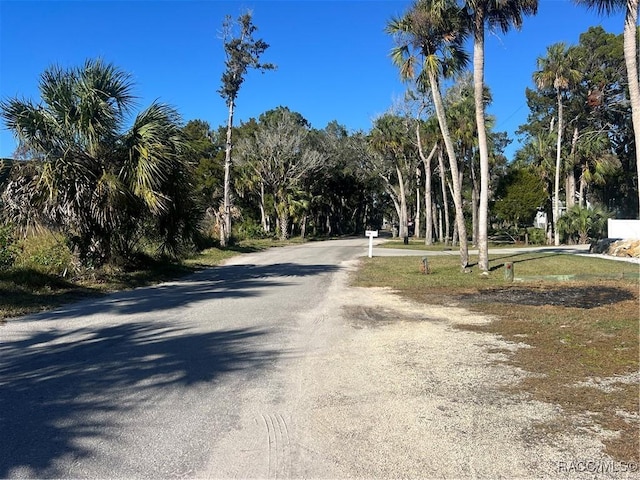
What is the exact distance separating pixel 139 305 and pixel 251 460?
7.65m

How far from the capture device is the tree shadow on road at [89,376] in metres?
3.96

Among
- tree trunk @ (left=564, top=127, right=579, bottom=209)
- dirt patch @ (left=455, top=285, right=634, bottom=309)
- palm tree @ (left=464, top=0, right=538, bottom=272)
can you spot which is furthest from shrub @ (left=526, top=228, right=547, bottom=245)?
dirt patch @ (left=455, top=285, right=634, bottom=309)

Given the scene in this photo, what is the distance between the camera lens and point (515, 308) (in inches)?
410

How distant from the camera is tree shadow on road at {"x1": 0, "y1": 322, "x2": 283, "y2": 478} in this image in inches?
156

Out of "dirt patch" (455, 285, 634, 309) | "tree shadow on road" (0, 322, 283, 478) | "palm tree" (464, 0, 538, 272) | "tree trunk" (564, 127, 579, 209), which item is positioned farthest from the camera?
"tree trunk" (564, 127, 579, 209)

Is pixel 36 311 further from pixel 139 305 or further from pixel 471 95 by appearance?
pixel 471 95

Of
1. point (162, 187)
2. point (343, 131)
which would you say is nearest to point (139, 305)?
point (162, 187)

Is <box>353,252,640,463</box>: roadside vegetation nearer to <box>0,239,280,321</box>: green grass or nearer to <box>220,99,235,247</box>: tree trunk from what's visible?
<box>0,239,280,321</box>: green grass

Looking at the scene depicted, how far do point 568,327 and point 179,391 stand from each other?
6335 mm

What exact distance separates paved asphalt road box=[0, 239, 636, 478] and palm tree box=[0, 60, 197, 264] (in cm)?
372

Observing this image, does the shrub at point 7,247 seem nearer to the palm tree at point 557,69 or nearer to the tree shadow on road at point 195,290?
the tree shadow on road at point 195,290

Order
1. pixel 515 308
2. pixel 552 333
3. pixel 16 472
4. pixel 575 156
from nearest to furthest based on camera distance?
pixel 16 472, pixel 552 333, pixel 515 308, pixel 575 156

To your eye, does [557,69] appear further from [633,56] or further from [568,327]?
[568,327]

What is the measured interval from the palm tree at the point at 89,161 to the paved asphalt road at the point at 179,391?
3.72m
